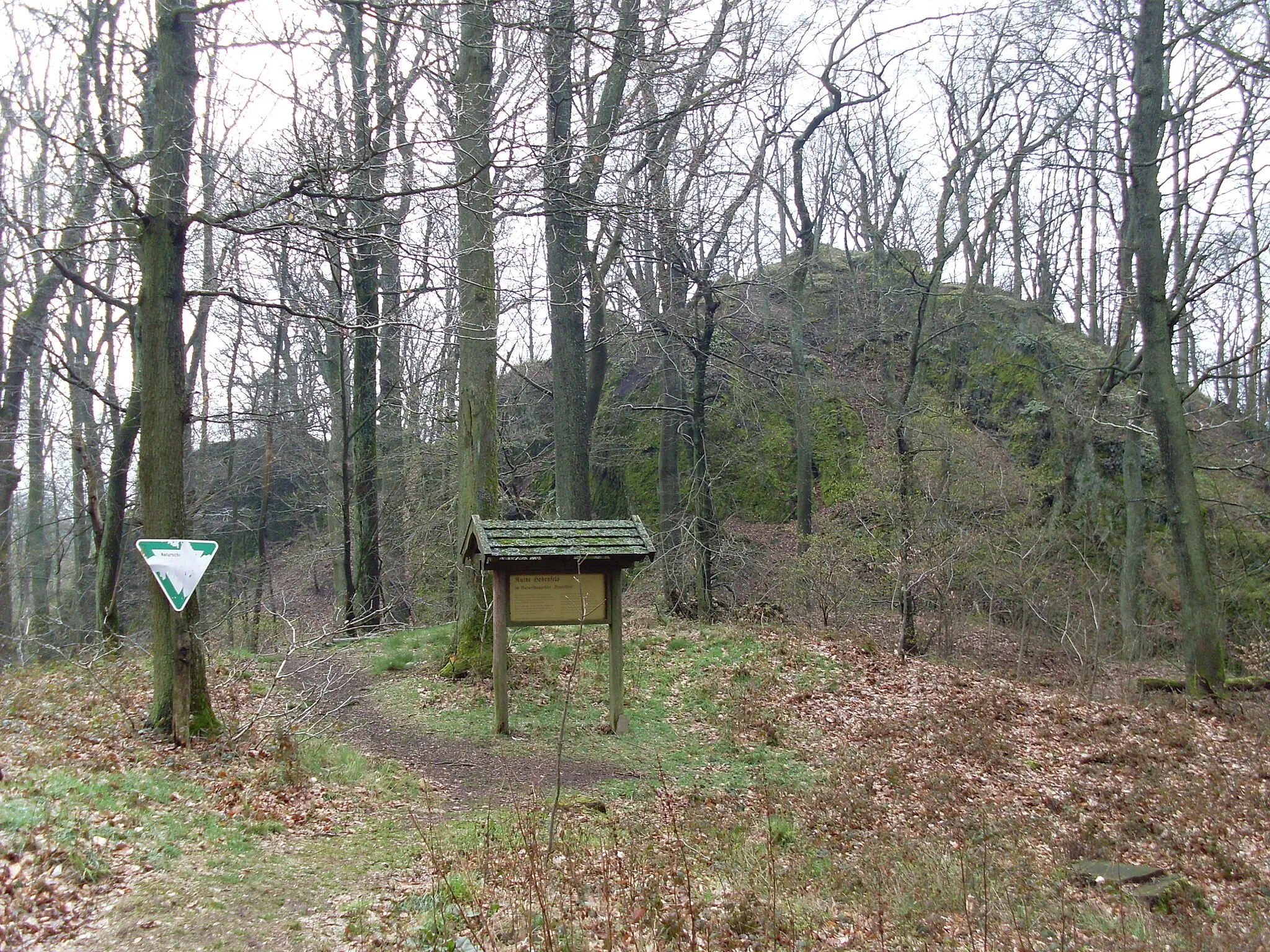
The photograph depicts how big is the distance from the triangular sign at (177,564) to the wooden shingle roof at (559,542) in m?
2.79

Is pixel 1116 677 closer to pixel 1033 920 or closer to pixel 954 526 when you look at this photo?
pixel 954 526

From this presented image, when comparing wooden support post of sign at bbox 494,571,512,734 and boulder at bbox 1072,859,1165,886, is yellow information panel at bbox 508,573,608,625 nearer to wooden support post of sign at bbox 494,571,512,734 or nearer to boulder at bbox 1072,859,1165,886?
wooden support post of sign at bbox 494,571,512,734

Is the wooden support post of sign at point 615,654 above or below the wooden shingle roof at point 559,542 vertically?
below

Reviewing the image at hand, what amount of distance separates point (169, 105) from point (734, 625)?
11.2 m

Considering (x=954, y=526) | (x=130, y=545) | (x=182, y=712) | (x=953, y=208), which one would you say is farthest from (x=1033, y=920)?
(x=130, y=545)

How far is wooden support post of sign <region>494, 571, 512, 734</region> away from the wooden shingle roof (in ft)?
1.21

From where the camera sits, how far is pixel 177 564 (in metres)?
7.41

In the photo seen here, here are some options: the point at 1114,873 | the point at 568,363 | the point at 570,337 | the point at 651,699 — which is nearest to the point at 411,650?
the point at 651,699

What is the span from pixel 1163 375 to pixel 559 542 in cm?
901

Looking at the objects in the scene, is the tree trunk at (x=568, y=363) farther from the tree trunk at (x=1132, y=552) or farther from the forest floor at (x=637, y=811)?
the tree trunk at (x=1132, y=552)

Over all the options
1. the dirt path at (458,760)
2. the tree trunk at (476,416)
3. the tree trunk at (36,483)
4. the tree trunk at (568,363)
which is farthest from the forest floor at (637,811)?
the tree trunk at (36,483)

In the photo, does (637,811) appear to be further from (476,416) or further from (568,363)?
(568,363)

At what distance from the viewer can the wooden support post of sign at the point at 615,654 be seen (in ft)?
32.3

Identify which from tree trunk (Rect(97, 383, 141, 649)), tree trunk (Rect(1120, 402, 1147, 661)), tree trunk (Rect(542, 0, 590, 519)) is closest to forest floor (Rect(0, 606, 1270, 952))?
tree trunk (Rect(97, 383, 141, 649))
